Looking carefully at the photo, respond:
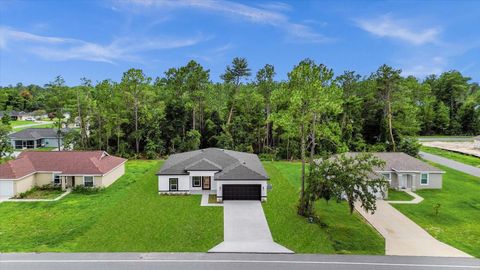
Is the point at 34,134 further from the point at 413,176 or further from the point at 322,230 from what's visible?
the point at 413,176

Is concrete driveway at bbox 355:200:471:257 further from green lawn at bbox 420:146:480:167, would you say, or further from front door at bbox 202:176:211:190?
green lawn at bbox 420:146:480:167

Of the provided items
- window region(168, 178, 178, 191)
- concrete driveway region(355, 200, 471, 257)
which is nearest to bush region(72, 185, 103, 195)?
window region(168, 178, 178, 191)

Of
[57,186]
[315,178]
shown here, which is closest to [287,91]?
[315,178]

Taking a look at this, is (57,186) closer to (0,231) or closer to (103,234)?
(0,231)

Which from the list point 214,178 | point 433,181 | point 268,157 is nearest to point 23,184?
point 214,178

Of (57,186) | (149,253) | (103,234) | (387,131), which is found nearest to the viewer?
(149,253)
